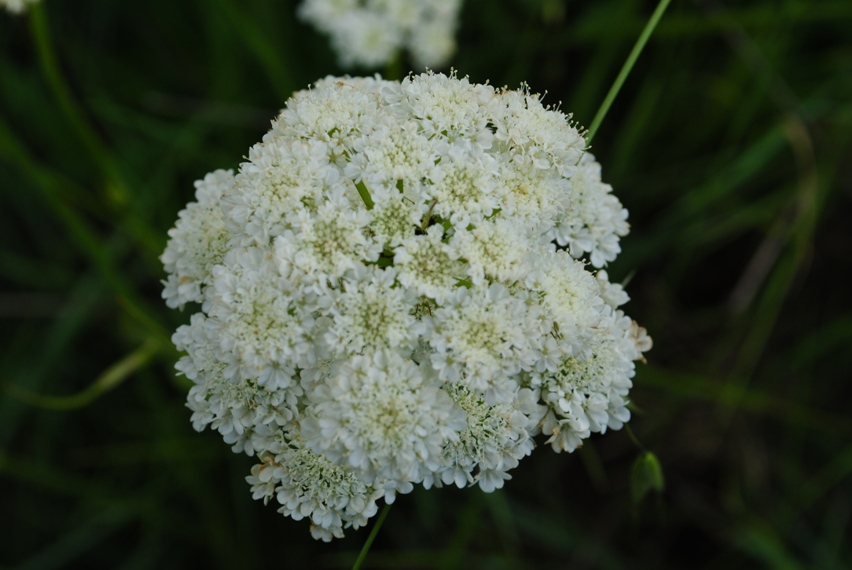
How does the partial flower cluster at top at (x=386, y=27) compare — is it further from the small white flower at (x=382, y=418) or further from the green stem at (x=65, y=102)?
the small white flower at (x=382, y=418)

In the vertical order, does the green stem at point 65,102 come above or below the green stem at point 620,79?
above

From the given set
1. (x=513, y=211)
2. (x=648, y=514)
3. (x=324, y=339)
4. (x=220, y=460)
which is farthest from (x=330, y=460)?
(x=648, y=514)

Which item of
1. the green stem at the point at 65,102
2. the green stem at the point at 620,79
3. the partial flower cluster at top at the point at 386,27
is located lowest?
the green stem at the point at 620,79

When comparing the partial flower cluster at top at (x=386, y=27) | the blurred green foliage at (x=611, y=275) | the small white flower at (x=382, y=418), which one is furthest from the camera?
the partial flower cluster at top at (x=386, y=27)

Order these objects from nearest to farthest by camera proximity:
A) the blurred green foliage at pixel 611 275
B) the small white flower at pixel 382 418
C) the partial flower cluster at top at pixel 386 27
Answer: the small white flower at pixel 382 418, the blurred green foliage at pixel 611 275, the partial flower cluster at top at pixel 386 27

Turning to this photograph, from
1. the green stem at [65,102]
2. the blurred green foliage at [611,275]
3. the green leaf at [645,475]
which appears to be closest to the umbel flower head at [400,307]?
the green leaf at [645,475]

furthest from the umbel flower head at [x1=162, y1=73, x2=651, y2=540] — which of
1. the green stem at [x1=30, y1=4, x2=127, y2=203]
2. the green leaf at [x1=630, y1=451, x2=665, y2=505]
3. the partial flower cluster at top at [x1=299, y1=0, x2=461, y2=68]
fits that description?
the partial flower cluster at top at [x1=299, y1=0, x2=461, y2=68]

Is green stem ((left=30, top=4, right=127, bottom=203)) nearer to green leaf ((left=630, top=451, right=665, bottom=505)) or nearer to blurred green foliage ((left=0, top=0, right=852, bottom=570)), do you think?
blurred green foliage ((left=0, top=0, right=852, bottom=570))
